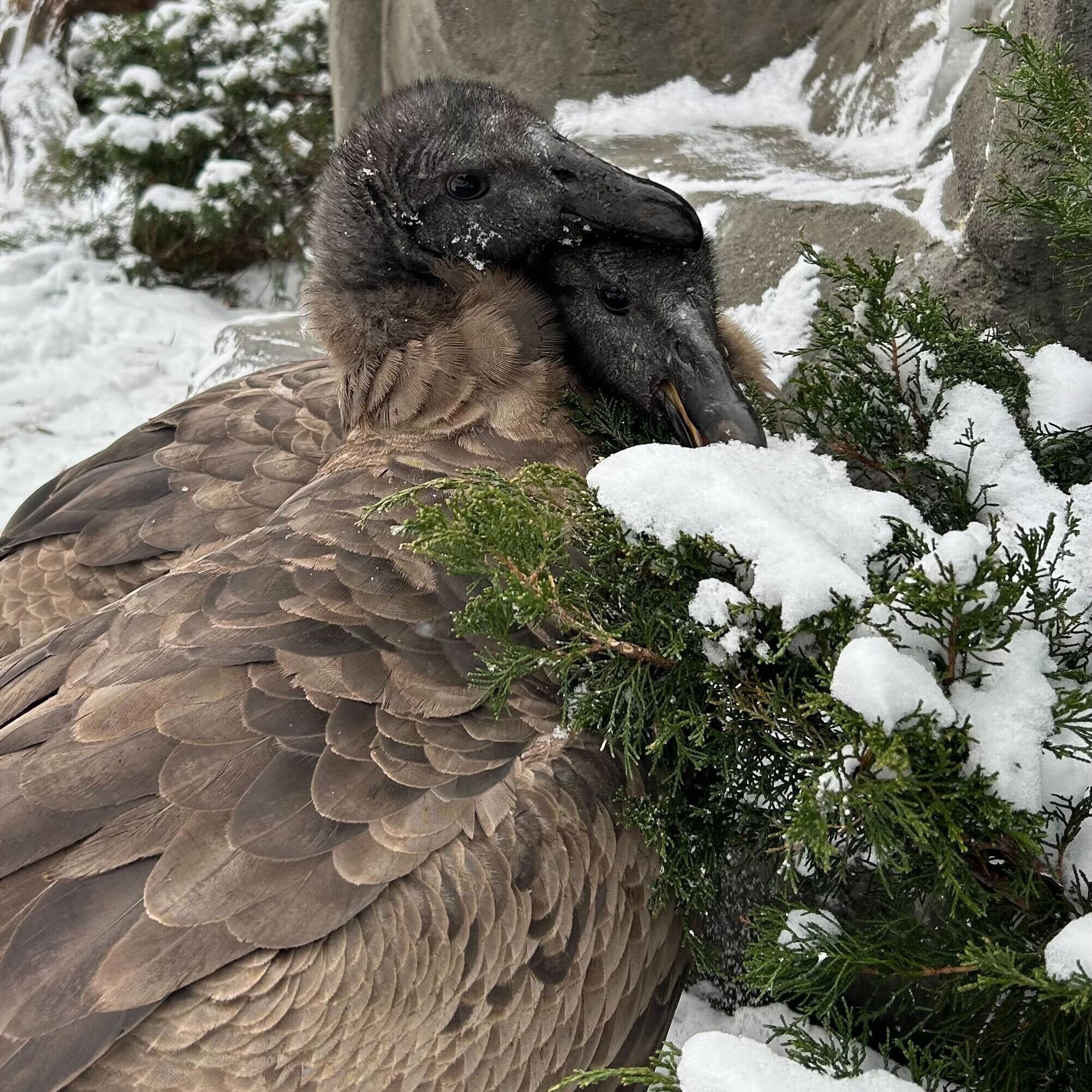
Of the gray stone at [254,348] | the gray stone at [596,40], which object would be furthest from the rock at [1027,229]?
the gray stone at [254,348]

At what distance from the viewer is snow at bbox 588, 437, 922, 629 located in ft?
3.92

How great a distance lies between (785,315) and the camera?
9.75 ft

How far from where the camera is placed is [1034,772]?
110 centimetres

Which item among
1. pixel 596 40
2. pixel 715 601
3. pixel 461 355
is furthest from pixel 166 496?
pixel 596 40

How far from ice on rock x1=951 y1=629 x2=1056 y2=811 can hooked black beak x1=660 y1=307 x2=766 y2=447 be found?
0.63 meters

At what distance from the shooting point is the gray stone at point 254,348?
4910mm

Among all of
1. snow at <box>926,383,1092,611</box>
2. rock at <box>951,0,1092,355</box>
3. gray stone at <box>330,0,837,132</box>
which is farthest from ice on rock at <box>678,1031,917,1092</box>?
gray stone at <box>330,0,837,132</box>

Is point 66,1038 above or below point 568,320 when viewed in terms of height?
below

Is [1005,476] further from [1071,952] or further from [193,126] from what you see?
[193,126]

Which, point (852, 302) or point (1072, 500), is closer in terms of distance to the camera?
point (1072, 500)

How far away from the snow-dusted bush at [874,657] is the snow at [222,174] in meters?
5.62

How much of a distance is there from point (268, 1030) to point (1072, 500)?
121 cm

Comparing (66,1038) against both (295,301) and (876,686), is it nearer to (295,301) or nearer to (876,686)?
(876,686)

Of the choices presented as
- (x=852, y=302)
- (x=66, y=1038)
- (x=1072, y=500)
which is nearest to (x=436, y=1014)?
(x=66, y=1038)
